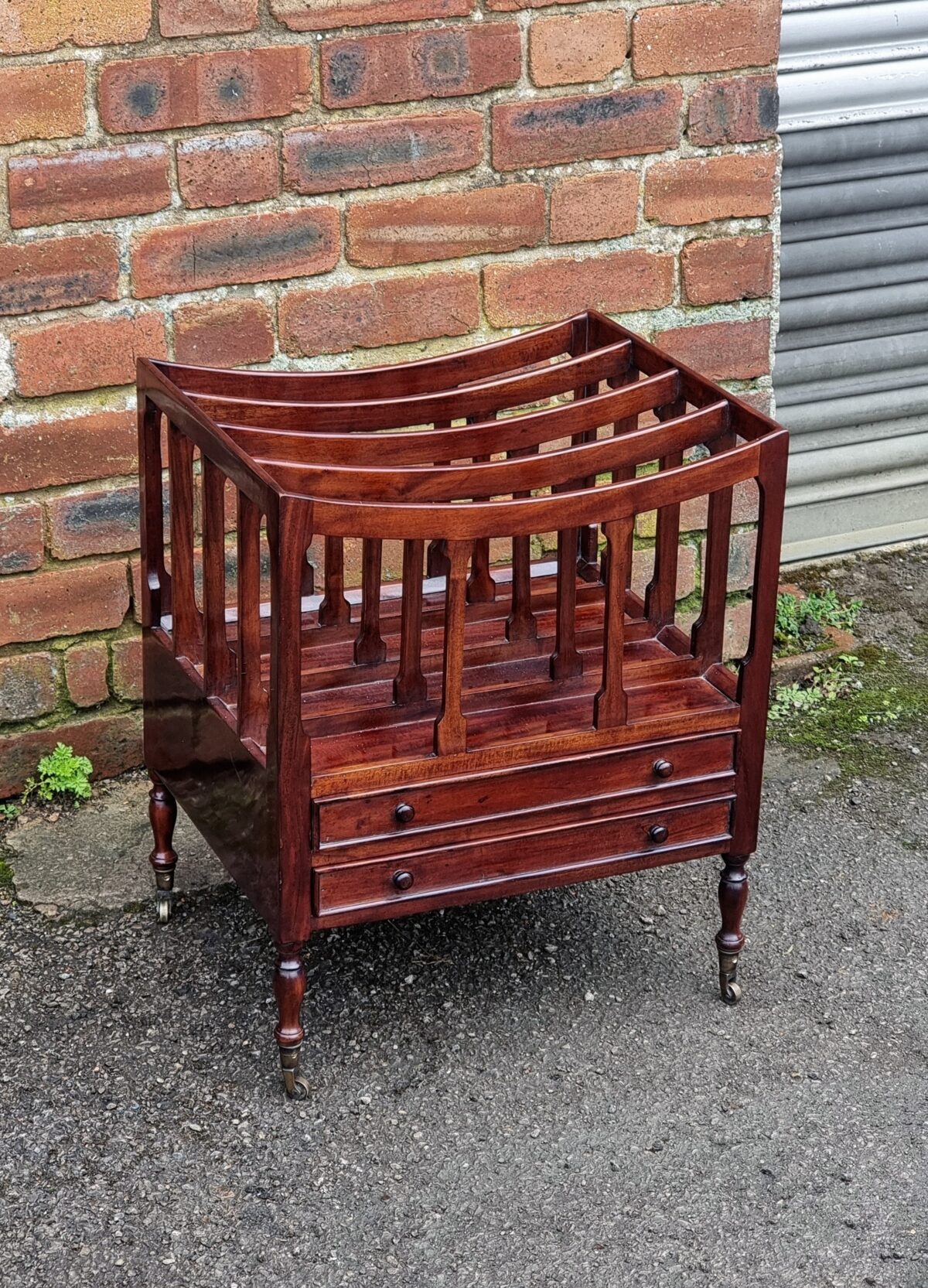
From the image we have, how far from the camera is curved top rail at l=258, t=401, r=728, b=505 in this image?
8.43 ft

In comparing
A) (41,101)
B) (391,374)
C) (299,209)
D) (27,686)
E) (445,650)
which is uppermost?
(41,101)

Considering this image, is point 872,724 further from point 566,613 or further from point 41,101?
point 41,101

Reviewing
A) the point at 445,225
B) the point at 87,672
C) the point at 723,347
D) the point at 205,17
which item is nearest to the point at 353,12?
the point at 205,17

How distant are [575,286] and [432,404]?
0.80 metres

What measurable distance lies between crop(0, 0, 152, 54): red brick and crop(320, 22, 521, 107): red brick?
0.36m

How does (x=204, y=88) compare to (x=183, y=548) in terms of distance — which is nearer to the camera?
(x=183, y=548)

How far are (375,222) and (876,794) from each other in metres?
1.60

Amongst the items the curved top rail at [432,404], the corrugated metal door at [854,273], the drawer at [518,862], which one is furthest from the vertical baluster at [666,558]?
the corrugated metal door at [854,273]

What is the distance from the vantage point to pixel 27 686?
3.53m

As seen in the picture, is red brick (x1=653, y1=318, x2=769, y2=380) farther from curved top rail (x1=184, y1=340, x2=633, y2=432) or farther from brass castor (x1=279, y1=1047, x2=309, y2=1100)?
brass castor (x1=279, y1=1047, x2=309, y2=1100)

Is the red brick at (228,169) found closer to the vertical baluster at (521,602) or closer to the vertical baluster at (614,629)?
the vertical baluster at (521,602)

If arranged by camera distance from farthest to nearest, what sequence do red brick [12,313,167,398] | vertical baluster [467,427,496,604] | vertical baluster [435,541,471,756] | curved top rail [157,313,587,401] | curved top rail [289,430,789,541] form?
red brick [12,313,167,398], vertical baluster [467,427,496,604], curved top rail [157,313,587,401], vertical baluster [435,541,471,756], curved top rail [289,430,789,541]

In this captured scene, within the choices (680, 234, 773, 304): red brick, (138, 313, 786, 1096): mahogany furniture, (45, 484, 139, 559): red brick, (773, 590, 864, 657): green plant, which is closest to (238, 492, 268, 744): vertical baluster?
(138, 313, 786, 1096): mahogany furniture

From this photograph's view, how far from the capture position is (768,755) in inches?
Answer: 152
